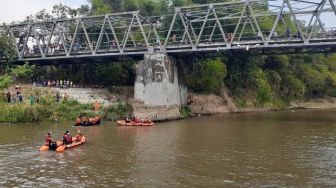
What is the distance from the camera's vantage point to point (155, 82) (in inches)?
2667

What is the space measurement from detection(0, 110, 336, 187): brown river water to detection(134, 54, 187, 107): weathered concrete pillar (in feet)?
37.4

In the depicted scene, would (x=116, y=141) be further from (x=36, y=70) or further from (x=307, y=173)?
(x=36, y=70)

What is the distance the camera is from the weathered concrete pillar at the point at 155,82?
67.4m

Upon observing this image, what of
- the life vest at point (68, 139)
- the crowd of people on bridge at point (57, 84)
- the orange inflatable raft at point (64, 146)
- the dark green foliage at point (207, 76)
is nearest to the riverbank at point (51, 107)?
the crowd of people on bridge at point (57, 84)

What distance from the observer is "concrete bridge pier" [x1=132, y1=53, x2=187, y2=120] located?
220ft

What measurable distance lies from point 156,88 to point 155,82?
895 mm

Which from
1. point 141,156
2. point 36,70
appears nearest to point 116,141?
point 141,156

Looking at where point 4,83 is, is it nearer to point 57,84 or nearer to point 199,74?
point 57,84

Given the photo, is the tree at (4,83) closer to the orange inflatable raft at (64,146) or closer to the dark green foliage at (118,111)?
the dark green foliage at (118,111)

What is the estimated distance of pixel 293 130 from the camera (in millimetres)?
54531

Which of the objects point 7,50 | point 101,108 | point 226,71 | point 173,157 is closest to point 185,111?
point 101,108

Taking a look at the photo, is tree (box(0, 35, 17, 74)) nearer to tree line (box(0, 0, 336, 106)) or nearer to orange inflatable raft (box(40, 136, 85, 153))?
tree line (box(0, 0, 336, 106))

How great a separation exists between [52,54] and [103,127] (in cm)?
2769

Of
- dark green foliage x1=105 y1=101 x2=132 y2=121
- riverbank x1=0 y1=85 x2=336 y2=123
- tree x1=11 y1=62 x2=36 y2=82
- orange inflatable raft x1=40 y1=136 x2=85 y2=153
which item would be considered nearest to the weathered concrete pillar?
riverbank x1=0 y1=85 x2=336 y2=123
